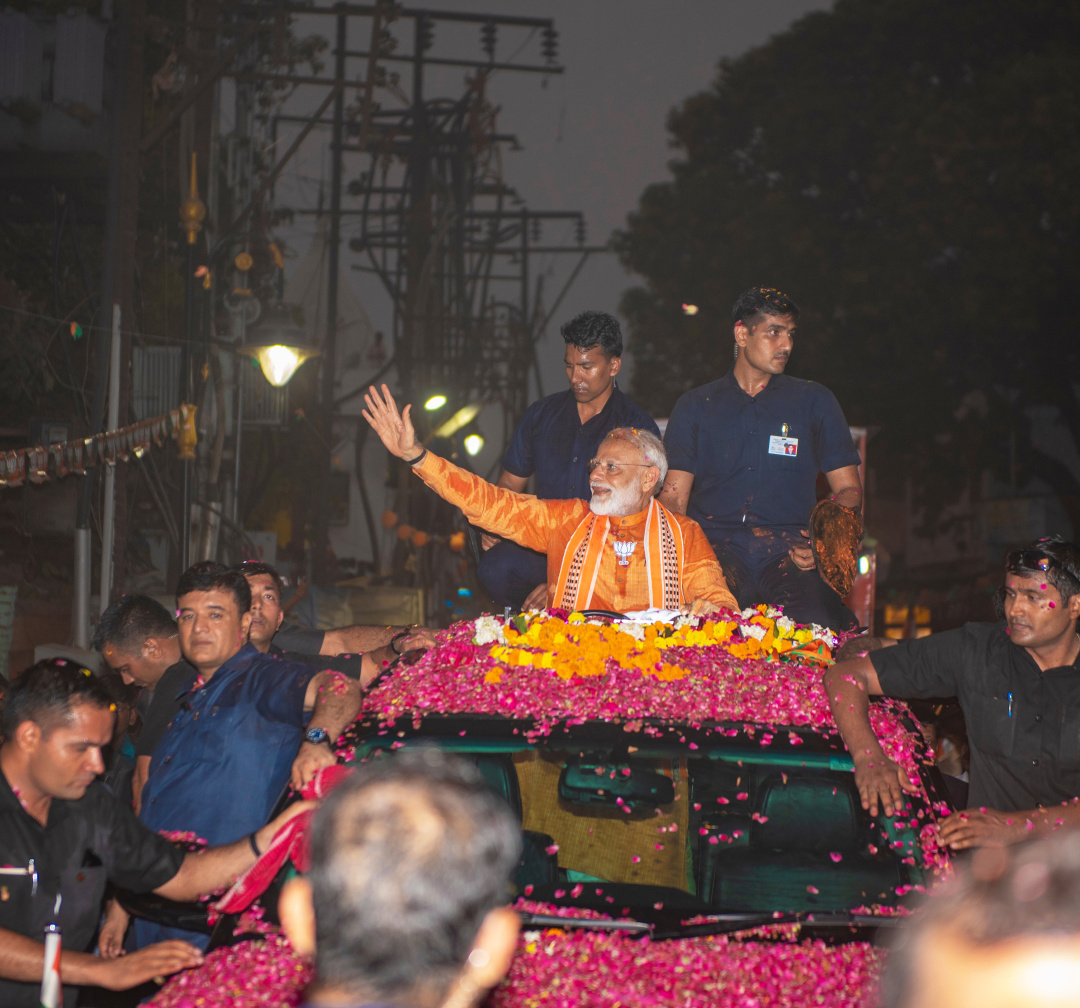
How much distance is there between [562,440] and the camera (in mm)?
6289

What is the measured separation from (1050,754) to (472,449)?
26969 millimetres

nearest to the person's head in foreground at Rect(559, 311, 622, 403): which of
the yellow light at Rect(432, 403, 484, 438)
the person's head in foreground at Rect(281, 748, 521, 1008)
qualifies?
the person's head in foreground at Rect(281, 748, 521, 1008)

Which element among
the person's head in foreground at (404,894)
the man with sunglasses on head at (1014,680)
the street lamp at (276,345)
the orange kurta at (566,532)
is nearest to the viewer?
the person's head in foreground at (404,894)

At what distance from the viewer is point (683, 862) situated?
140 inches

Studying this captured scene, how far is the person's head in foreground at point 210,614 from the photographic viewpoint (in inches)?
170

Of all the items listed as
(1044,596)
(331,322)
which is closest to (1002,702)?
(1044,596)

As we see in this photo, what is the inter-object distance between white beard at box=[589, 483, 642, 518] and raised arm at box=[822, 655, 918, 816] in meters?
1.53

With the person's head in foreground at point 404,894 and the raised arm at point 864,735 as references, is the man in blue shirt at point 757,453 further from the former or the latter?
the person's head in foreground at point 404,894

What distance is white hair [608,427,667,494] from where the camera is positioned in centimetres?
538

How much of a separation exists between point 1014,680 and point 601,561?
6.27 ft

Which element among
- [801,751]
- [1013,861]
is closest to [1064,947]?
[1013,861]

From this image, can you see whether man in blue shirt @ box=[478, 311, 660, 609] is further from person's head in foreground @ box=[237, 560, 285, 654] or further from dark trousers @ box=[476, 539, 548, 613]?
person's head in foreground @ box=[237, 560, 285, 654]

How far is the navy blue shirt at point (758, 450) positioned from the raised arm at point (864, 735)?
1840 millimetres

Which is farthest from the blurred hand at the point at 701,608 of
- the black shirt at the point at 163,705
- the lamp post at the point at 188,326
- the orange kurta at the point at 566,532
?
the lamp post at the point at 188,326
